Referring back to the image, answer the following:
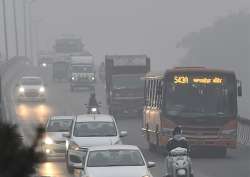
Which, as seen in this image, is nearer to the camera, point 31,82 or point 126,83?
point 126,83

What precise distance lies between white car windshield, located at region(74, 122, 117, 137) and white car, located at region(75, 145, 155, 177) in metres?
5.88

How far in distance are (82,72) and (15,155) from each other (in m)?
65.7

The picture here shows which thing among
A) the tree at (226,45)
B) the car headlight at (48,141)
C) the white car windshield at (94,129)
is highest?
the white car windshield at (94,129)

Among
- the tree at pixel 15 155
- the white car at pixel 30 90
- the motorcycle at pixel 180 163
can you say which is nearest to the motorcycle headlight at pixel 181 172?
the motorcycle at pixel 180 163

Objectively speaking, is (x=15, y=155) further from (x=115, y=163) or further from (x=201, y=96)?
(x=201, y=96)

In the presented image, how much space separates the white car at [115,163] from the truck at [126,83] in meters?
28.8

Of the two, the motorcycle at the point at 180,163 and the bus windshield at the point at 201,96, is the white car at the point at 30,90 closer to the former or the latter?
the bus windshield at the point at 201,96

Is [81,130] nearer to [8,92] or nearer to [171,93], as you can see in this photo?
[171,93]

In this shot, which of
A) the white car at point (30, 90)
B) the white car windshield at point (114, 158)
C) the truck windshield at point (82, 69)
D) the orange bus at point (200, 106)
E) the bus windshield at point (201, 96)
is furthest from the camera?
the truck windshield at point (82, 69)

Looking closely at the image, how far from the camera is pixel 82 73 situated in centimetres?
6906

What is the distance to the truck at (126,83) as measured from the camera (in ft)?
150

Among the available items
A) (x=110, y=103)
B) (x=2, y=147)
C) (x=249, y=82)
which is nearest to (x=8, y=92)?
(x=110, y=103)

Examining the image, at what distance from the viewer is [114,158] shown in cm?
1636

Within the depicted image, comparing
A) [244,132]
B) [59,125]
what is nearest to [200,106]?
[59,125]
